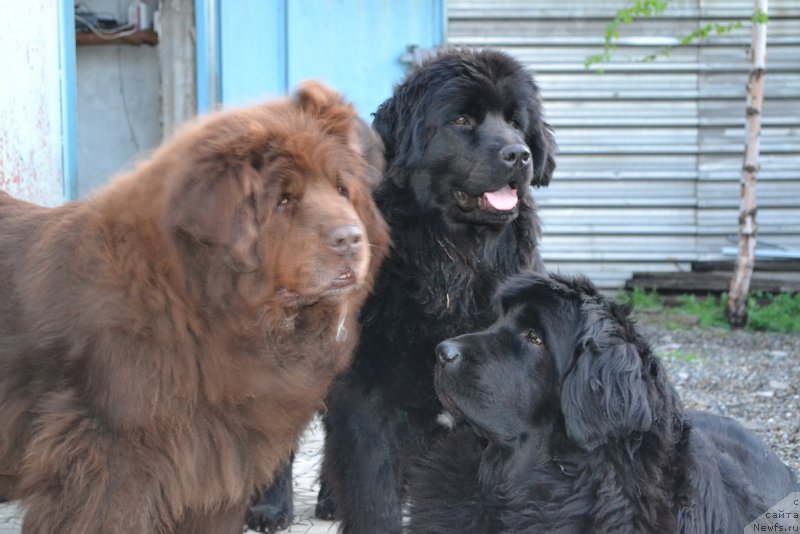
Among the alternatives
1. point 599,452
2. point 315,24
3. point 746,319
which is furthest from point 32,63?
point 746,319

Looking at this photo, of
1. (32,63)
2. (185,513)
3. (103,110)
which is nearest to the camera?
(185,513)

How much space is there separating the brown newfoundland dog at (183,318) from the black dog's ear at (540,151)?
46.2 inches

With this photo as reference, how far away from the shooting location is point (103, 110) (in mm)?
9930

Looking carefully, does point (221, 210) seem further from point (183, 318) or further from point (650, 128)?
point (650, 128)

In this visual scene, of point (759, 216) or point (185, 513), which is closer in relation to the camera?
point (185, 513)

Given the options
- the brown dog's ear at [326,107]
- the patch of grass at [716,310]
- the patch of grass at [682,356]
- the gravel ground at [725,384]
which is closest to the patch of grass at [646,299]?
the patch of grass at [716,310]

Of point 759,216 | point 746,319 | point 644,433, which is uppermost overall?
point 644,433

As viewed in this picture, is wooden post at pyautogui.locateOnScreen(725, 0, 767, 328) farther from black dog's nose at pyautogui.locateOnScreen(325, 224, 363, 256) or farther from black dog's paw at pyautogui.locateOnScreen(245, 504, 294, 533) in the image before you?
black dog's nose at pyautogui.locateOnScreen(325, 224, 363, 256)

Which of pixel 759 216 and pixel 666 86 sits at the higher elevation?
pixel 666 86

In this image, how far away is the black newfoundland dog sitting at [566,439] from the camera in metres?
2.97

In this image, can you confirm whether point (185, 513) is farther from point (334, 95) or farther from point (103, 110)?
point (103, 110)

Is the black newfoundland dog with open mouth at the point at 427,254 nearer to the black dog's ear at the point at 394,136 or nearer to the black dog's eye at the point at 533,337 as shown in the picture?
the black dog's ear at the point at 394,136

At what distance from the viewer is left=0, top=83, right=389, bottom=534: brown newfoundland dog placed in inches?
112

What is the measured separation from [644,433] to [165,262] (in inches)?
58.5
